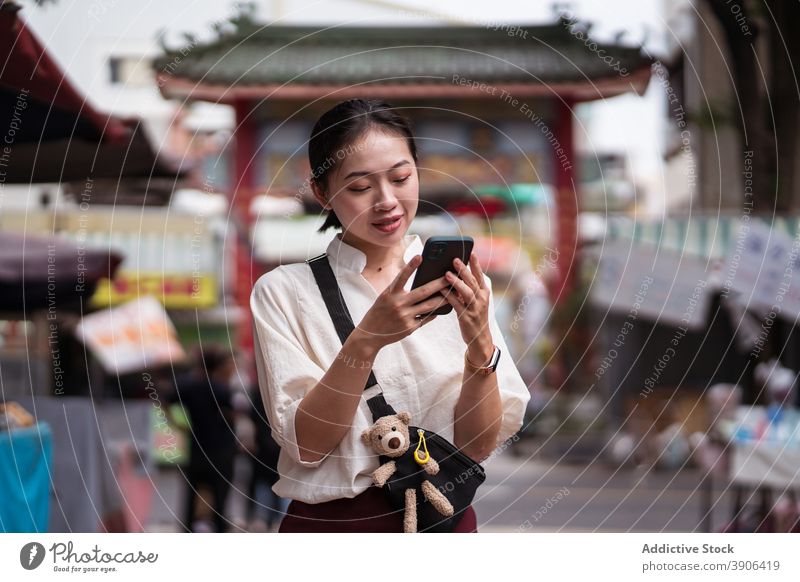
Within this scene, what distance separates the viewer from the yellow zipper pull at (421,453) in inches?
79.9

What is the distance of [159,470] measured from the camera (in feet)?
45.0

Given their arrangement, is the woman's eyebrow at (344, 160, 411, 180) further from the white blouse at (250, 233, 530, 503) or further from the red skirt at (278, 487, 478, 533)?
the red skirt at (278, 487, 478, 533)

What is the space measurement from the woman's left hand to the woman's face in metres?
0.18

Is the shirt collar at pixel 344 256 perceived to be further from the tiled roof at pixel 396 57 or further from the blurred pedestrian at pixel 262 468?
the blurred pedestrian at pixel 262 468

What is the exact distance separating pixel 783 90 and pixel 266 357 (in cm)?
549

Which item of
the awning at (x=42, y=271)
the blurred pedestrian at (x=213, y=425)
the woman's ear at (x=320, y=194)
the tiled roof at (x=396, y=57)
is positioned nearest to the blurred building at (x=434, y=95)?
the tiled roof at (x=396, y=57)

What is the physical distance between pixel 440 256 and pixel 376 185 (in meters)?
0.20

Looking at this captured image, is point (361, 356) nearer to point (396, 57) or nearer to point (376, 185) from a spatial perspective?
point (376, 185)

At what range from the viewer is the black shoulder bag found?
2.04m

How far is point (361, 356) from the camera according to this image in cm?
191

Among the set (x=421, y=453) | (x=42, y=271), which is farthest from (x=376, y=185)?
(x=42, y=271)

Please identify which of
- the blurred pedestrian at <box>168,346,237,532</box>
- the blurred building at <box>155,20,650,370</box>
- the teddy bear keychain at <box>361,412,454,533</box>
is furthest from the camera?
the blurred pedestrian at <box>168,346,237,532</box>

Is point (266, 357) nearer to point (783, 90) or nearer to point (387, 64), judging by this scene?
point (783, 90)

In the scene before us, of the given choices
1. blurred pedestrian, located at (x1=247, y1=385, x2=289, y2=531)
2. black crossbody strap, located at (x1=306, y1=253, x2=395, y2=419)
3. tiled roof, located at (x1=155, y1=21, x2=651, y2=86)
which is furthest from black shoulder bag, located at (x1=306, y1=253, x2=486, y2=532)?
blurred pedestrian, located at (x1=247, y1=385, x2=289, y2=531)
